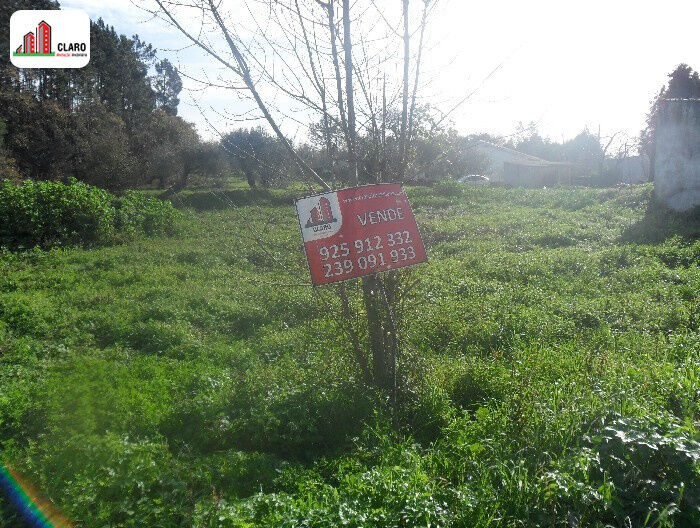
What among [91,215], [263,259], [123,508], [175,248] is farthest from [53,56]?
[123,508]

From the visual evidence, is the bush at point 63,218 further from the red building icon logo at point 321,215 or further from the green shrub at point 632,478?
the green shrub at point 632,478

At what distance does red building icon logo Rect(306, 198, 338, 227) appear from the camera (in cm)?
439

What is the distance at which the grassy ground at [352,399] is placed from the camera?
308 centimetres

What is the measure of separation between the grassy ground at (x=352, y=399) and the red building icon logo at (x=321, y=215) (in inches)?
35.5

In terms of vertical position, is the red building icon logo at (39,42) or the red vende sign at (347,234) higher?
the red building icon logo at (39,42)

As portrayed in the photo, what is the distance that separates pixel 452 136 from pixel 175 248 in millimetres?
8493

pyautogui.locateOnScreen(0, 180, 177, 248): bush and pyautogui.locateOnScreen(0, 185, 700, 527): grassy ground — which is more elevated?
pyautogui.locateOnScreen(0, 180, 177, 248): bush

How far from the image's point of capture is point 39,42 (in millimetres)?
13711

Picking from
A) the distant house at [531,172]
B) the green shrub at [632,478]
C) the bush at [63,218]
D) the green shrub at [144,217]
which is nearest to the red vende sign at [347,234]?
the green shrub at [632,478]

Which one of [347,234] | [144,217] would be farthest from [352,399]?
[144,217]

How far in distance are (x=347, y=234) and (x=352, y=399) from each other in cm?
144

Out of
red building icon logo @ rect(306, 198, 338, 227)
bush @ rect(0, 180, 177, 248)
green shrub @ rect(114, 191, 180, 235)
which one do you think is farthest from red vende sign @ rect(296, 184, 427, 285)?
green shrub @ rect(114, 191, 180, 235)

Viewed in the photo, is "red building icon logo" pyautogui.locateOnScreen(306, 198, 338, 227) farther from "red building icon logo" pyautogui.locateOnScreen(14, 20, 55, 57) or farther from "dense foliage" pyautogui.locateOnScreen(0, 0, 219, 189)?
"dense foliage" pyautogui.locateOnScreen(0, 0, 219, 189)

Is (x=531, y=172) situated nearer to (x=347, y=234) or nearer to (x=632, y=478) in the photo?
(x=347, y=234)
